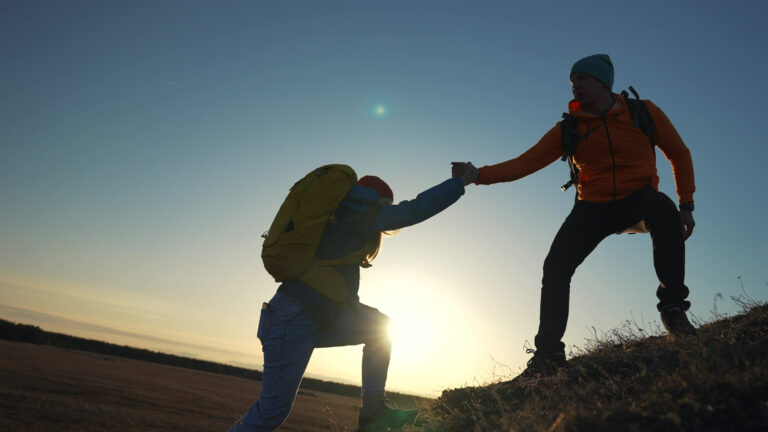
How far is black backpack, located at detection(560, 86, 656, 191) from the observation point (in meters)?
4.04

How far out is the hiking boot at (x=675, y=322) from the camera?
3.63 meters

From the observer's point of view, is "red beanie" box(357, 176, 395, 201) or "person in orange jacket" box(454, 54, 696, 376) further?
"person in orange jacket" box(454, 54, 696, 376)

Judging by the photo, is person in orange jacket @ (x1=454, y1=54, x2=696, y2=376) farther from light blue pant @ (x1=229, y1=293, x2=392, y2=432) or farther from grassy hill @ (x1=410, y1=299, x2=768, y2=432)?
light blue pant @ (x1=229, y1=293, x2=392, y2=432)

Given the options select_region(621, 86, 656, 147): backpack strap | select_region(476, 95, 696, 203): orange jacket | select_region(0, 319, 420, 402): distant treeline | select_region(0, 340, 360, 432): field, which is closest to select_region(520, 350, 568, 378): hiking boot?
→ select_region(476, 95, 696, 203): orange jacket

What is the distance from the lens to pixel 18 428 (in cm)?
1373

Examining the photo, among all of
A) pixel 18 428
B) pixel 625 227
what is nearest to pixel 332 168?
pixel 625 227

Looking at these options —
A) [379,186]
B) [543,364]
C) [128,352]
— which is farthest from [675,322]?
[128,352]

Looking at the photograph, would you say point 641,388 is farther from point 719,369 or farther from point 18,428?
point 18,428

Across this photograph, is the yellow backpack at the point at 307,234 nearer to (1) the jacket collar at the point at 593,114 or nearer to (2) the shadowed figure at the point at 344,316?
(2) the shadowed figure at the point at 344,316

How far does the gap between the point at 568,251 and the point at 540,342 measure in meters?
0.82

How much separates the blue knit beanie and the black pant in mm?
1051

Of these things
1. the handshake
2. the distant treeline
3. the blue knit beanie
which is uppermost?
the blue knit beanie

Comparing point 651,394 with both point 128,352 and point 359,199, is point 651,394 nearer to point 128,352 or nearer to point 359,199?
point 359,199

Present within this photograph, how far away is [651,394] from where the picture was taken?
243 centimetres
